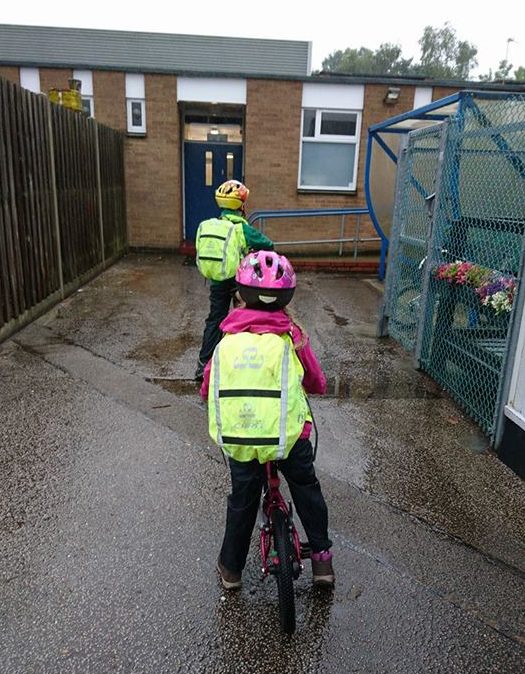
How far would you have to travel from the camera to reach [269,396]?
2.26 metres

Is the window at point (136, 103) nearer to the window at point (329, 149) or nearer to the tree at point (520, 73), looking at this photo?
the window at point (329, 149)

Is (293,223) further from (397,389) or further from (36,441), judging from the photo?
(36,441)

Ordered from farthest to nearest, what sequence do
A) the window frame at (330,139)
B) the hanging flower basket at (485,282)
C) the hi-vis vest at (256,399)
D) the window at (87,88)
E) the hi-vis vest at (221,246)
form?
the window frame at (330,139)
the window at (87,88)
the hi-vis vest at (221,246)
the hanging flower basket at (485,282)
the hi-vis vest at (256,399)

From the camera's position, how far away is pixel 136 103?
12477 mm

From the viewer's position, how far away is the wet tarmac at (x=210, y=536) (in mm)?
2340

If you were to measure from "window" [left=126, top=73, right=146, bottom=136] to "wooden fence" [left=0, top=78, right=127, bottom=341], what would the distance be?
199 cm

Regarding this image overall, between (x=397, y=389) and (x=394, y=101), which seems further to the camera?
(x=394, y=101)

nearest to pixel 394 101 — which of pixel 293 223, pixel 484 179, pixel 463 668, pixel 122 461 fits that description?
pixel 293 223

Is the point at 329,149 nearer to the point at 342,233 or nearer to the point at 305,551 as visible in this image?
the point at 342,233

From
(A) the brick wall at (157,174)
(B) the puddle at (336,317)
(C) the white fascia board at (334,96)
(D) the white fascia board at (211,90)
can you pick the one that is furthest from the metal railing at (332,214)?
(B) the puddle at (336,317)

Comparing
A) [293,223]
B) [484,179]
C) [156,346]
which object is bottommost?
[156,346]

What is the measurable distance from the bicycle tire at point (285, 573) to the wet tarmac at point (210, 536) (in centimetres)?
11

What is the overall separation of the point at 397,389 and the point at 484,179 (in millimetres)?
1967

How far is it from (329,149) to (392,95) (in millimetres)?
1714
